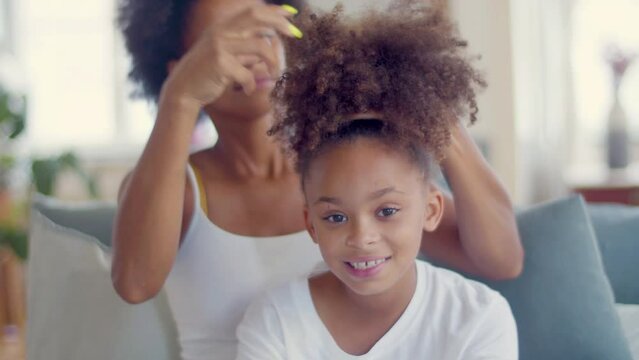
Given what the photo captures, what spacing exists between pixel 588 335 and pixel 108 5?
3.39 m

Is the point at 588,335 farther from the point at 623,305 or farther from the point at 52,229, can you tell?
the point at 52,229

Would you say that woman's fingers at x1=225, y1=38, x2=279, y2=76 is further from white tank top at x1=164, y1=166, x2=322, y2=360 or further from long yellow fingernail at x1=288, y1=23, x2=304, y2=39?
white tank top at x1=164, y1=166, x2=322, y2=360

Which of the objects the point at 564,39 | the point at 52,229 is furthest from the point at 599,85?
the point at 52,229

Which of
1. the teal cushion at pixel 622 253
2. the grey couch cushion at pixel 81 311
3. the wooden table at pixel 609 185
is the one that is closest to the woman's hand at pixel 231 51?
the grey couch cushion at pixel 81 311

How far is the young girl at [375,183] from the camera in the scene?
1.00 meters

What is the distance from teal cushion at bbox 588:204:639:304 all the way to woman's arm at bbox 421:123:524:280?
373 mm

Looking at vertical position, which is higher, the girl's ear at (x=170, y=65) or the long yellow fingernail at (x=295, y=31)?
the long yellow fingernail at (x=295, y=31)

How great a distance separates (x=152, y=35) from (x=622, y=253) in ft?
3.11

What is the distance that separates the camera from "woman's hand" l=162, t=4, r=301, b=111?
3.37 feet

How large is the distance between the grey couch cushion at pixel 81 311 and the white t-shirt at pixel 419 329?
0.40 metres

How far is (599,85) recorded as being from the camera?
392cm

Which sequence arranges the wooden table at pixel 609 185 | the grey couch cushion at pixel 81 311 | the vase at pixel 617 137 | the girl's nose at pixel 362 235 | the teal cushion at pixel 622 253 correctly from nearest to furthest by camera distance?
the girl's nose at pixel 362 235 < the grey couch cushion at pixel 81 311 < the teal cushion at pixel 622 253 < the wooden table at pixel 609 185 < the vase at pixel 617 137

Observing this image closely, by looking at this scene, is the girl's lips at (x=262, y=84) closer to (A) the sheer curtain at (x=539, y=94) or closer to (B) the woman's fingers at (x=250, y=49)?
(B) the woman's fingers at (x=250, y=49)

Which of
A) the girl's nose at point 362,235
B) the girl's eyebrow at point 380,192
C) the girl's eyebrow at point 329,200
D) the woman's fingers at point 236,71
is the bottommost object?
the girl's nose at point 362,235
